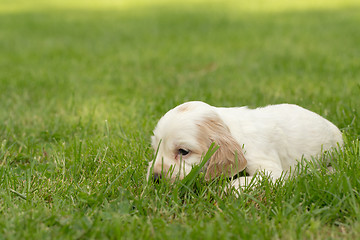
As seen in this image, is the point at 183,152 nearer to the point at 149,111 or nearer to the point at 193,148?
the point at 193,148

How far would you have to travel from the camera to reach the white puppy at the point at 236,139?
3.13 m

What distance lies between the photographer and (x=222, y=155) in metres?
3.14

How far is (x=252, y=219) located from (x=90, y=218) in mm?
926

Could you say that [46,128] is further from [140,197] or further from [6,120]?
[140,197]

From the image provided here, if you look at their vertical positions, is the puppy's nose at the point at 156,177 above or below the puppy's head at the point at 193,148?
below

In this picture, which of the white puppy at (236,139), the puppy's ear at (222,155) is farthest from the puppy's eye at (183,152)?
the puppy's ear at (222,155)

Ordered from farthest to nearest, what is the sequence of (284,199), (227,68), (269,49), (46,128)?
(269,49)
(227,68)
(46,128)
(284,199)

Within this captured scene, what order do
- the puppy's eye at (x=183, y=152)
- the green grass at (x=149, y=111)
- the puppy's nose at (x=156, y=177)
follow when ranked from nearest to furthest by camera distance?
1. the green grass at (x=149, y=111)
2. the puppy's nose at (x=156, y=177)
3. the puppy's eye at (x=183, y=152)

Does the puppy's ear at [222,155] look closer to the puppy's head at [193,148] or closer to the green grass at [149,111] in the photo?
the puppy's head at [193,148]

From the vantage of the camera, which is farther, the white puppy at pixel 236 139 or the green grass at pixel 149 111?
the white puppy at pixel 236 139

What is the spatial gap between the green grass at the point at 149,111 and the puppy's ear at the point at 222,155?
0.39ft

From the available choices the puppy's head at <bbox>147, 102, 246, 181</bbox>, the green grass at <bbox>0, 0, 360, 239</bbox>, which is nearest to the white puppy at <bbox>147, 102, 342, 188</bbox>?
the puppy's head at <bbox>147, 102, 246, 181</bbox>

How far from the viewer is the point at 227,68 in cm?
755

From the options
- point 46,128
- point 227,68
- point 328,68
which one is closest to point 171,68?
point 227,68
